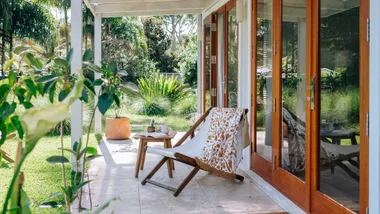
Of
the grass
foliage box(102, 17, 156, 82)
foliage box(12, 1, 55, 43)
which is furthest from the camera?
foliage box(102, 17, 156, 82)

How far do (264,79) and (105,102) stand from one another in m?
2.96

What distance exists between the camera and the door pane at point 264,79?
4320 mm

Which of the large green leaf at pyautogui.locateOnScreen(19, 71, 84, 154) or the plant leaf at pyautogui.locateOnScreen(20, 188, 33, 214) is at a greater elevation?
the large green leaf at pyautogui.locateOnScreen(19, 71, 84, 154)

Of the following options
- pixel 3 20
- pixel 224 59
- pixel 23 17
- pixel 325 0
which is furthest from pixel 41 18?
pixel 325 0

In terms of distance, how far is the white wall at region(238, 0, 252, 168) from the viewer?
499 cm

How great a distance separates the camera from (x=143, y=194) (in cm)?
395

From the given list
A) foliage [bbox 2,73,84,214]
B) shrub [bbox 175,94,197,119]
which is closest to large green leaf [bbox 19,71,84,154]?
foliage [bbox 2,73,84,214]

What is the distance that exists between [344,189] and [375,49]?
1.05 metres

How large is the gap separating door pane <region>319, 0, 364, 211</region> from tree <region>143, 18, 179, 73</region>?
14129 millimetres

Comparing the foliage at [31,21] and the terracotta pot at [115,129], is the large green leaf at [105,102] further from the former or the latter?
the foliage at [31,21]

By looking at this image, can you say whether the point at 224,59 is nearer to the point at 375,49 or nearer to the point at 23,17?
the point at 375,49

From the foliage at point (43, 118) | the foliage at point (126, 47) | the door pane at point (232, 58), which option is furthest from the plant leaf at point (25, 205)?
the foliage at point (126, 47)

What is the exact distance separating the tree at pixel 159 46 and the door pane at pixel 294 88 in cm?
1330

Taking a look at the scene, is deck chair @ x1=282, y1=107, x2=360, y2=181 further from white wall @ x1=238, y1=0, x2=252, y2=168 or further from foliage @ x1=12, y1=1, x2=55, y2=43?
foliage @ x1=12, y1=1, x2=55, y2=43
